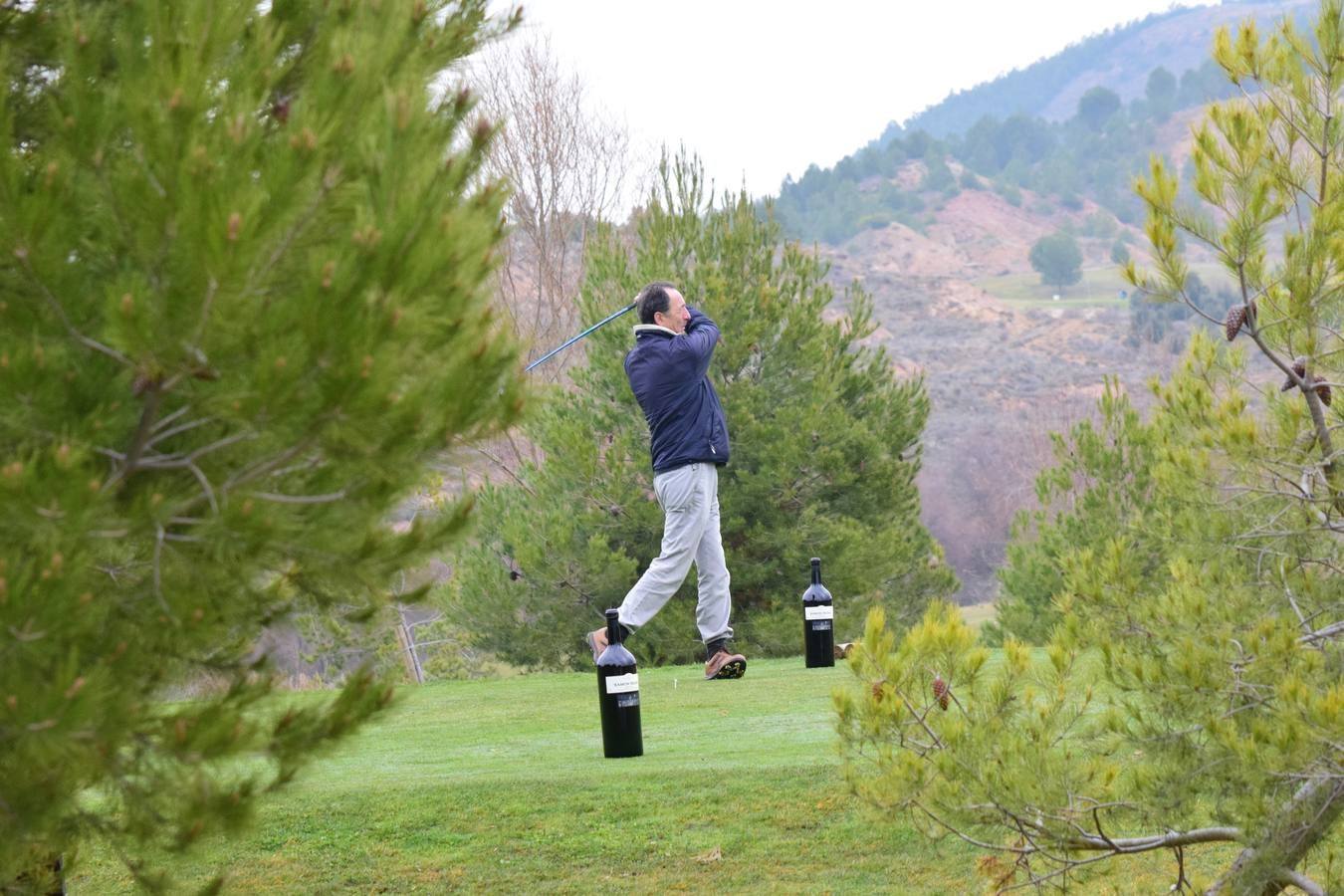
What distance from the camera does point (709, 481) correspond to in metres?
8.36

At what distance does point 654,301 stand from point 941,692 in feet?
14.8

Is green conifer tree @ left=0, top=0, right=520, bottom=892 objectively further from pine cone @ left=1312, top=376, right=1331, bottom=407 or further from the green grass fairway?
the green grass fairway

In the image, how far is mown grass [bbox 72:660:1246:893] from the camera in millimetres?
5227

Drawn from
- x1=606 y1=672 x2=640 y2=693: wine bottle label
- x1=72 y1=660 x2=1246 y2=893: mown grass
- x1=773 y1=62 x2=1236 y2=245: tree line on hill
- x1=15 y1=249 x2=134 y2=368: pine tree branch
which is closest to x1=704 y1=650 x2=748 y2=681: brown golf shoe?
x1=72 y1=660 x2=1246 y2=893: mown grass

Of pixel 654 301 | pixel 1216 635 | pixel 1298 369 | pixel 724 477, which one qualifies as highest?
pixel 654 301

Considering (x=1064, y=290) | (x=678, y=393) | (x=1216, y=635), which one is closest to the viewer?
(x=1216, y=635)

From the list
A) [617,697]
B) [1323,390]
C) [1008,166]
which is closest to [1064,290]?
[1008,166]

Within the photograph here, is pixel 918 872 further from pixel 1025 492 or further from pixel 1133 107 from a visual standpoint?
pixel 1133 107

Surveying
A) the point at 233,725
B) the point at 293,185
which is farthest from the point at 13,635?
the point at 293,185

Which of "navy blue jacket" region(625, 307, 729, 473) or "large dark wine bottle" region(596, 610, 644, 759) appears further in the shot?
"navy blue jacket" region(625, 307, 729, 473)

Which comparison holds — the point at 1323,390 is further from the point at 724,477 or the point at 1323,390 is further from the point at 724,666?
the point at 724,477

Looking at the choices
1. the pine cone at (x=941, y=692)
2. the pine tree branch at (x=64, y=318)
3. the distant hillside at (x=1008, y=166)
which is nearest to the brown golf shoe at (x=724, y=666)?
the pine cone at (x=941, y=692)

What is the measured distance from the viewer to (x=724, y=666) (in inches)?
360

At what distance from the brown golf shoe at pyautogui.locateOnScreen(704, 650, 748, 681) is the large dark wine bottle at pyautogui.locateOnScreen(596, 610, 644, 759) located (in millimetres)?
2398
